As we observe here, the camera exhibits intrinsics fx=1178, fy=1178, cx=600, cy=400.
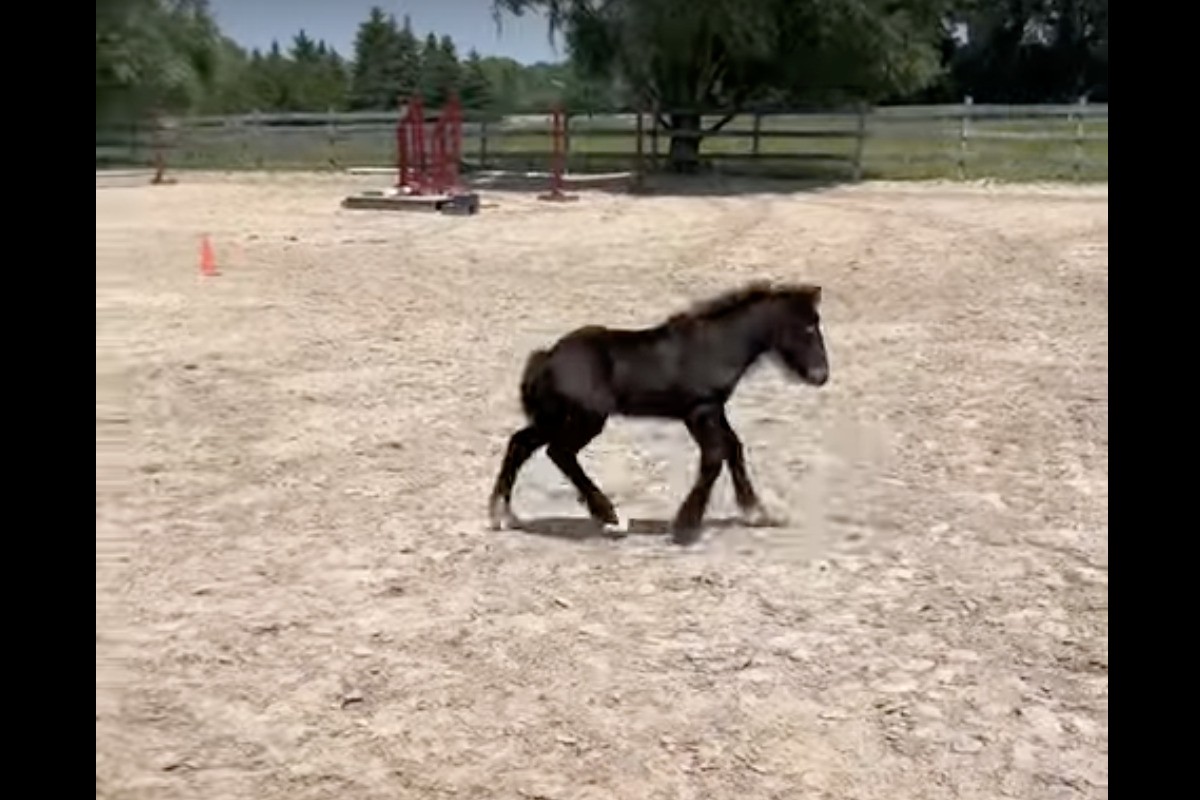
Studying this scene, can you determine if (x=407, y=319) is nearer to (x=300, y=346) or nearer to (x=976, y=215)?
(x=300, y=346)

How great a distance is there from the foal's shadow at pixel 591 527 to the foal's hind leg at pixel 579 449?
0.05 meters

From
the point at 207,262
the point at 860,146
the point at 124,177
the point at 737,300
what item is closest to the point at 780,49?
the point at 860,146

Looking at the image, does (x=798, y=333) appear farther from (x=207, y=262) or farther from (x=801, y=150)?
(x=801, y=150)

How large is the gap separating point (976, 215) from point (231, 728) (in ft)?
41.6

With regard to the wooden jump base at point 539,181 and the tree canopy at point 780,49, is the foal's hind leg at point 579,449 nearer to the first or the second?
the tree canopy at point 780,49

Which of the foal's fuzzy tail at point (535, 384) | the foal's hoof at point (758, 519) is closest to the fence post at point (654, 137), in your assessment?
the foal's hoof at point (758, 519)

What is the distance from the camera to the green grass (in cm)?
1931

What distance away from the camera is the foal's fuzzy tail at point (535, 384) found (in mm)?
3539

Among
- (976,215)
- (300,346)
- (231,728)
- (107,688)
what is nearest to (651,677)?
(231,728)

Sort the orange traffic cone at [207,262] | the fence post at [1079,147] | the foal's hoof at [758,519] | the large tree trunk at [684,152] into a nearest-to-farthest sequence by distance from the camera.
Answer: the foal's hoof at [758,519], the orange traffic cone at [207,262], the fence post at [1079,147], the large tree trunk at [684,152]

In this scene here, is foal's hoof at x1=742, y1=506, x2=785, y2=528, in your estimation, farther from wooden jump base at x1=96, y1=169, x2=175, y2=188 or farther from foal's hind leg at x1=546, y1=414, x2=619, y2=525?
wooden jump base at x1=96, y1=169, x2=175, y2=188

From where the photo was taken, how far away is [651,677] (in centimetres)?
271

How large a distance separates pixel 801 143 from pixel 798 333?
60.0 feet
